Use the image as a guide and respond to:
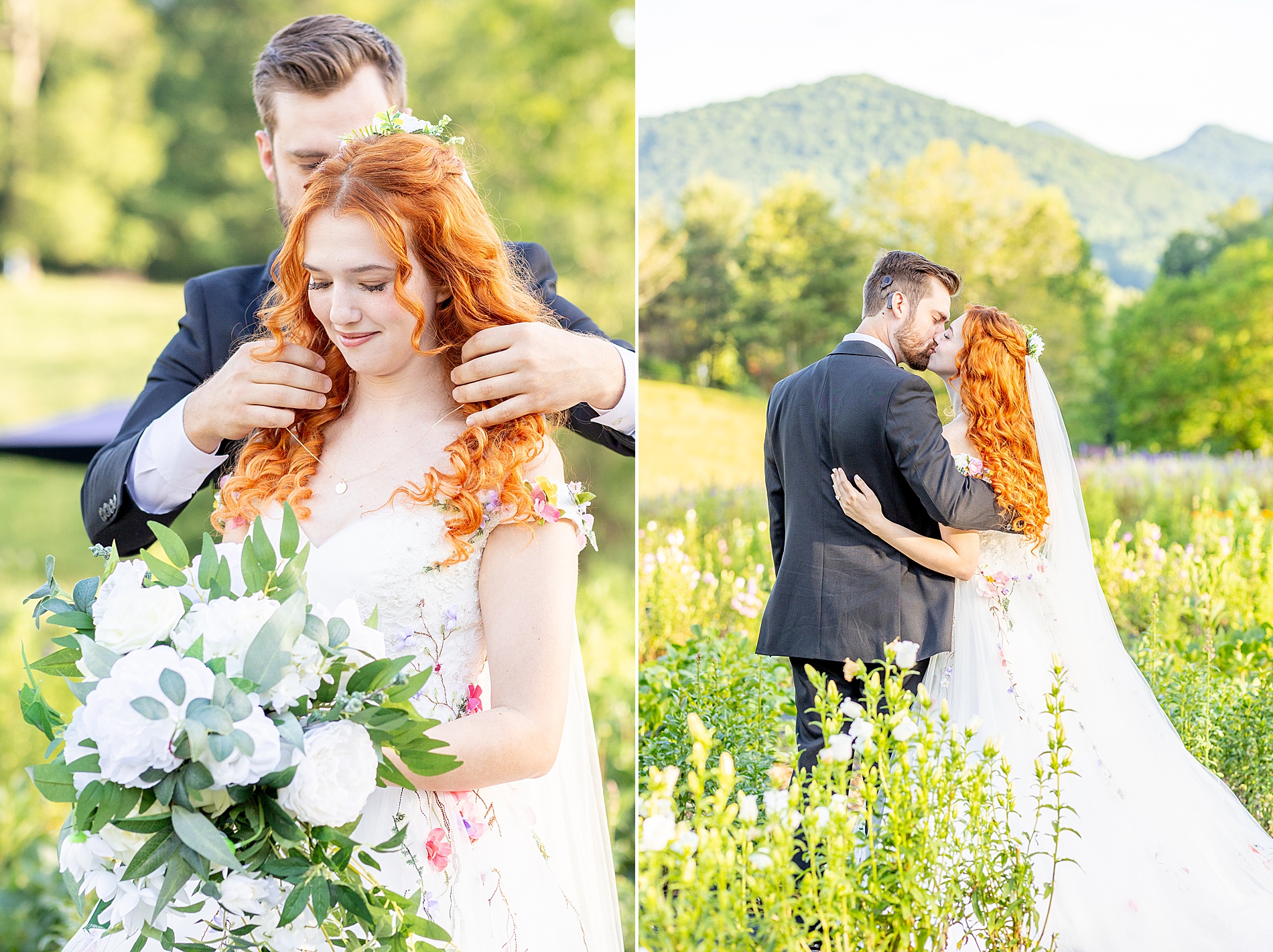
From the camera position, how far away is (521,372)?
1864 mm

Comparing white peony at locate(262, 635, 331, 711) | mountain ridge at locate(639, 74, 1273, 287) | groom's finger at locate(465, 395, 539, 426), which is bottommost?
white peony at locate(262, 635, 331, 711)

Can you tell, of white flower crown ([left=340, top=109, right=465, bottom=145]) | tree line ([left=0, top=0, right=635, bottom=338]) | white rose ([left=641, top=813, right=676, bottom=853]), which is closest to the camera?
white rose ([left=641, top=813, right=676, bottom=853])

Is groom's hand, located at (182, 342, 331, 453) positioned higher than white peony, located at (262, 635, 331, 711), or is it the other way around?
groom's hand, located at (182, 342, 331, 453)

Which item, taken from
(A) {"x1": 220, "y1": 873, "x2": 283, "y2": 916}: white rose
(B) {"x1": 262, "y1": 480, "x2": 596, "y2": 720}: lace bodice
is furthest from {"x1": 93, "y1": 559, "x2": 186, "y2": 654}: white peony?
(B) {"x1": 262, "y1": 480, "x2": 596, "y2": 720}: lace bodice

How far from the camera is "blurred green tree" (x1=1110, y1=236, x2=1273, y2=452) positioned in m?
5.67

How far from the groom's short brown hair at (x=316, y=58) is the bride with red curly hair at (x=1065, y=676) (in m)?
1.51

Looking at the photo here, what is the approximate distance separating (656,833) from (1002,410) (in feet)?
4.96

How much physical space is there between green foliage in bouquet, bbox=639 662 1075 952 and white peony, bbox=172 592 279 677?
2.14ft

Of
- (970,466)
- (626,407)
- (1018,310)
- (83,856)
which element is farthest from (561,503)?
(1018,310)

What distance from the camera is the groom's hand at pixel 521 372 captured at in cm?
186

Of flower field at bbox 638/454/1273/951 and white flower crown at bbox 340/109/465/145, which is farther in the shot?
white flower crown at bbox 340/109/465/145

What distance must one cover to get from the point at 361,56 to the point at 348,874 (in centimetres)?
178

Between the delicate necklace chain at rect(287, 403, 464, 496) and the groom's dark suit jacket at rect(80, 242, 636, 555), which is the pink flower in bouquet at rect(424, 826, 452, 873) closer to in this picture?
the delicate necklace chain at rect(287, 403, 464, 496)

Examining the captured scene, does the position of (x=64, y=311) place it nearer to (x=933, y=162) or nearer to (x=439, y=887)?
(x=933, y=162)
